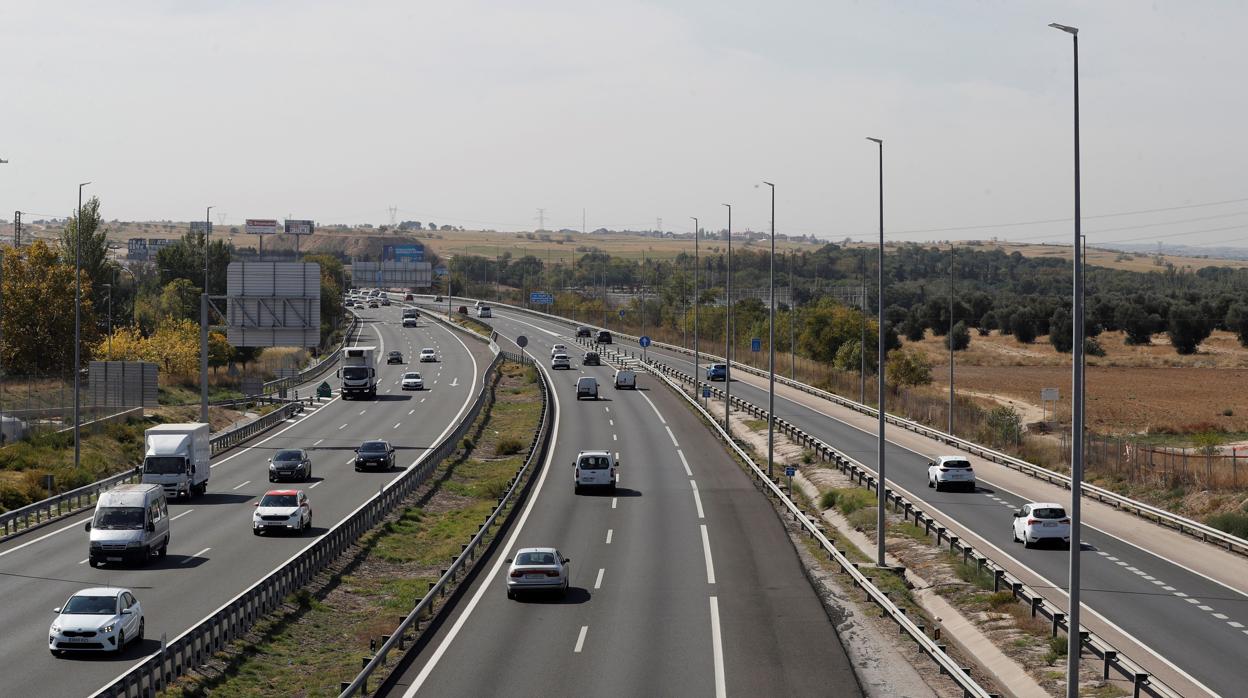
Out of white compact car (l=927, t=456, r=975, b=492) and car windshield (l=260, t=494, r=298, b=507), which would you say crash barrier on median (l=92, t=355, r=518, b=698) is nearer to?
car windshield (l=260, t=494, r=298, b=507)

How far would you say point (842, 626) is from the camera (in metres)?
29.1

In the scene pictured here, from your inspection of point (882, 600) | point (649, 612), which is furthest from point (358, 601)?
point (882, 600)

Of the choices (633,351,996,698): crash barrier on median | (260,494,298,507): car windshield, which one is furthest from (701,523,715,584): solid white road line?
(260,494,298,507): car windshield

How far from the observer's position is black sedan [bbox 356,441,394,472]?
5841 centimetres

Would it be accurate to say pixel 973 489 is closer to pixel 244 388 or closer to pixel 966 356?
pixel 244 388

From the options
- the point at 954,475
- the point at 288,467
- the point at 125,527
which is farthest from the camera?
the point at 288,467

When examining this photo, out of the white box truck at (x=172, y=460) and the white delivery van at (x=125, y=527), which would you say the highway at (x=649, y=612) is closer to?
the white delivery van at (x=125, y=527)

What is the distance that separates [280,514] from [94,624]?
16457 millimetres

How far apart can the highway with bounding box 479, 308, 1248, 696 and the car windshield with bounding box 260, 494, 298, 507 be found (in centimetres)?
2278

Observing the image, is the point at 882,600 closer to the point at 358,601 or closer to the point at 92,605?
the point at 358,601

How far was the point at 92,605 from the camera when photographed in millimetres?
25344

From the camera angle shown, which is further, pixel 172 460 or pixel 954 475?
pixel 954 475

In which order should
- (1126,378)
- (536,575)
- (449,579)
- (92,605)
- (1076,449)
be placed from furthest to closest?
(1126,378) → (449,579) → (536,575) → (92,605) → (1076,449)

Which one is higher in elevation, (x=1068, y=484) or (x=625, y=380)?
(x=625, y=380)
